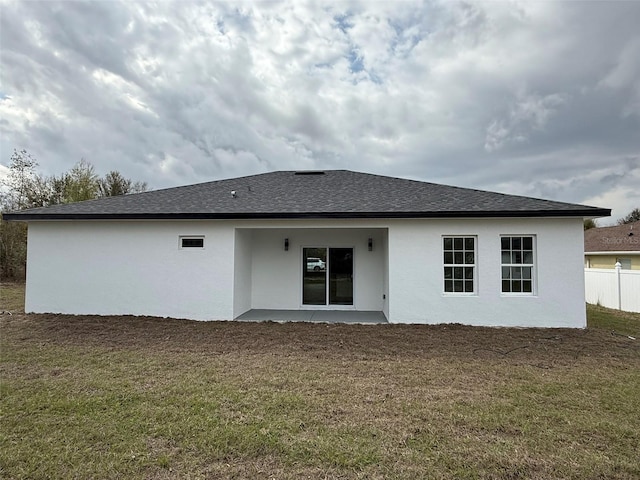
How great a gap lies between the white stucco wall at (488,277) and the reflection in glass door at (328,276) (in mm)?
2477

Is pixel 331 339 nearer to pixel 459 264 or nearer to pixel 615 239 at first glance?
pixel 459 264

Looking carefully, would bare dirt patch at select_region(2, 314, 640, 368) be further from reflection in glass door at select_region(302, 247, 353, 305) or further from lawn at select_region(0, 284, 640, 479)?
reflection in glass door at select_region(302, 247, 353, 305)

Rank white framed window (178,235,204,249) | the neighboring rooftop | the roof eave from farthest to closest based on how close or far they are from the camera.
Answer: the neighboring rooftop → white framed window (178,235,204,249) → the roof eave

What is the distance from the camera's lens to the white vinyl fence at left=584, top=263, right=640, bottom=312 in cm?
1282

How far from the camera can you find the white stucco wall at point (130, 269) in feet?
31.8

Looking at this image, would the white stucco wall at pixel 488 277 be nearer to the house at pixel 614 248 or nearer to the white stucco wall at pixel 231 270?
the white stucco wall at pixel 231 270

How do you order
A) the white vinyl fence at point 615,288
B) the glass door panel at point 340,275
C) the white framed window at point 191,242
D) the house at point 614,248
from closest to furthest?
the white framed window at point 191,242 → the glass door panel at point 340,275 → the white vinyl fence at point 615,288 → the house at point 614,248

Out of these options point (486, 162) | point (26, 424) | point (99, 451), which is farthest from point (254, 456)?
point (486, 162)

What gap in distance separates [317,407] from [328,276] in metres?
7.47

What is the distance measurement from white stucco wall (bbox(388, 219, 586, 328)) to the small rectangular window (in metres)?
5.34

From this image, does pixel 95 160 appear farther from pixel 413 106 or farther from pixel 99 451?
pixel 99 451

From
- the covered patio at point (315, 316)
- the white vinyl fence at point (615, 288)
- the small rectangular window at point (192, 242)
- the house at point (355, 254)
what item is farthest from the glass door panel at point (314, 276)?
the white vinyl fence at point (615, 288)

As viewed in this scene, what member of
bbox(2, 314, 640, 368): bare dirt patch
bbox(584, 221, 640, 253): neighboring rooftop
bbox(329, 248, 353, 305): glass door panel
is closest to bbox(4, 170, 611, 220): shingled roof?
bbox(329, 248, 353, 305): glass door panel

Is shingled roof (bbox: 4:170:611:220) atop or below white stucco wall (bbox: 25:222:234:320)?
atop
